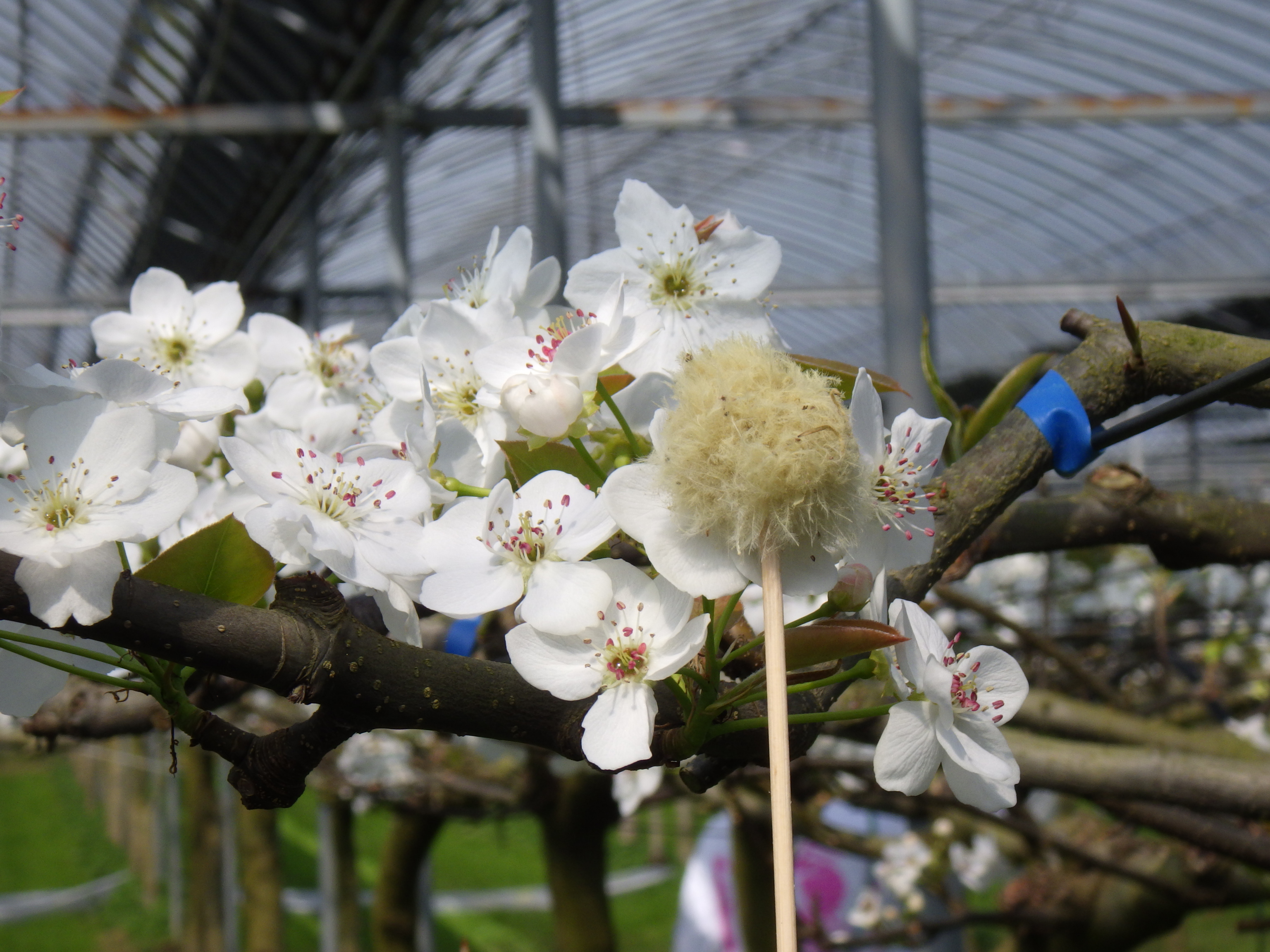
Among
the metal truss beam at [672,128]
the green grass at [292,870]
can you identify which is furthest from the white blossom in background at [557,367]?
the green grass at [292,870]

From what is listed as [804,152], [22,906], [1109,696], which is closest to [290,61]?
[804,152]

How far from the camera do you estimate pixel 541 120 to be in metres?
4.06

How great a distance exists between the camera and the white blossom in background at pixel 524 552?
1.83ft

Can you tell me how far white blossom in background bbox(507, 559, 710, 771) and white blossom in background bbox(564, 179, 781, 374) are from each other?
0.64ft

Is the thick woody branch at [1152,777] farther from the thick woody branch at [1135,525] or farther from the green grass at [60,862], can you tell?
the green grass at [60,862]

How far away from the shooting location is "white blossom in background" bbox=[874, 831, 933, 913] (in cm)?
417

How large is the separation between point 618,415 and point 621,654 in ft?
0.46

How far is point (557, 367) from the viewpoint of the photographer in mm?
599

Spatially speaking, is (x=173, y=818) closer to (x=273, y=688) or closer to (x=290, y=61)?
(x=290, y=61)

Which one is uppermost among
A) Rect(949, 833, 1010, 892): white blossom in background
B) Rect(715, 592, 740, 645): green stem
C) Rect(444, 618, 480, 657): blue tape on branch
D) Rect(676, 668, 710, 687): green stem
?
Rect(715, 592, 740, 645): green stem

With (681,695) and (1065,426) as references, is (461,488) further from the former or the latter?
(1065,426)

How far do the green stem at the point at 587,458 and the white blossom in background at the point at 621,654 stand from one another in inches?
3.4

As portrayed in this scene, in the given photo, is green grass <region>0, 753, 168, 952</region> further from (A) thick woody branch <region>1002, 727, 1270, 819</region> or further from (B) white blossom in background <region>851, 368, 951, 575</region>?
(B) white blossom in background <region>851, 368, 951, 575</region>

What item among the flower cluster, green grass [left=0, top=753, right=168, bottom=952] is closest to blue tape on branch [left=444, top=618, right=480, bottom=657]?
the flower cluster
